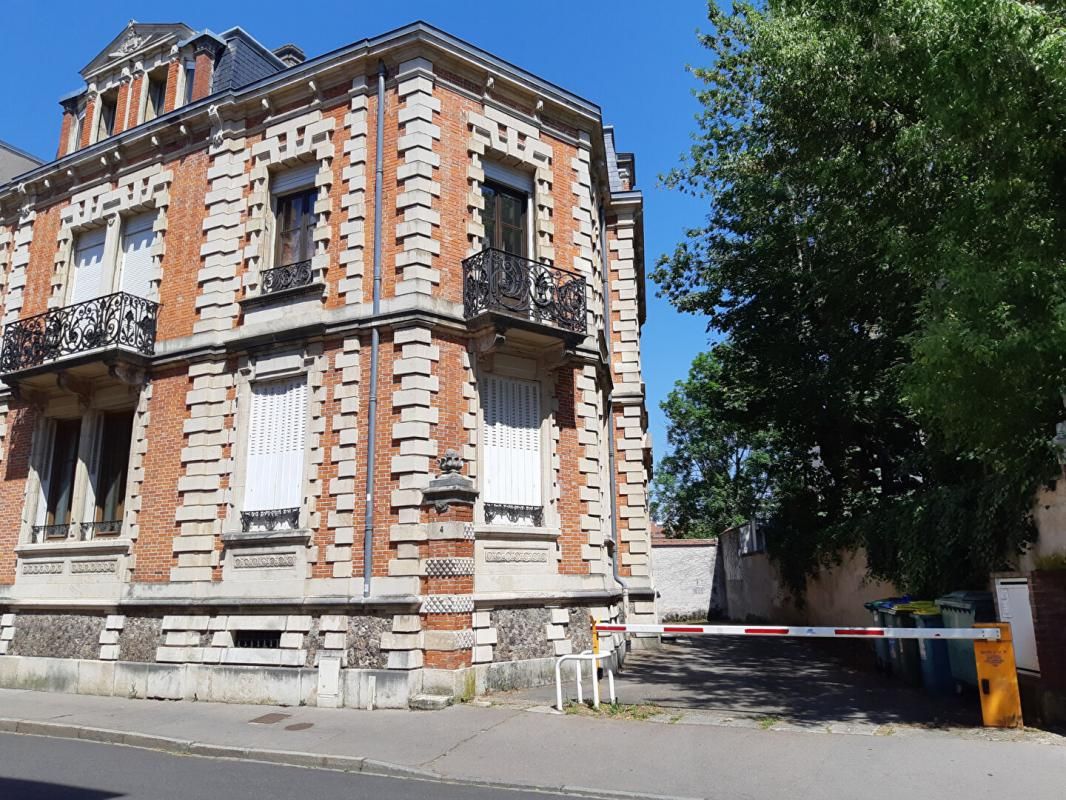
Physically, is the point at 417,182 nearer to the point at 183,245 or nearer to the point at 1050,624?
the point at 183,245

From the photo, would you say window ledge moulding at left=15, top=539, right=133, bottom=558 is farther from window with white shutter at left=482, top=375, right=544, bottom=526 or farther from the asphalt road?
window with white shutter at left=482, top=375, right=544, bottom=526

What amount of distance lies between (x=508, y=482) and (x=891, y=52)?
25.9 feet

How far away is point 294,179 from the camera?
45.7 ft

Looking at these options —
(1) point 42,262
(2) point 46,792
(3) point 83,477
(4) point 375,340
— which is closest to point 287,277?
(4) point 375,340

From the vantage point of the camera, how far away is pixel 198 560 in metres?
12.4

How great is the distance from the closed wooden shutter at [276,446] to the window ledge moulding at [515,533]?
2880 mm

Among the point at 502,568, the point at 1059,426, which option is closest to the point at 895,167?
the point at 1059,426

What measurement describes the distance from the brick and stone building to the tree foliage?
13.9ft

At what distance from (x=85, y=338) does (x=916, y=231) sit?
1356 centimetres

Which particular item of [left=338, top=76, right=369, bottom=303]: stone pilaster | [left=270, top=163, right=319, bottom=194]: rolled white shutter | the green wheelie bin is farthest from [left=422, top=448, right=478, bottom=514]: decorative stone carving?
the green wheelie bin

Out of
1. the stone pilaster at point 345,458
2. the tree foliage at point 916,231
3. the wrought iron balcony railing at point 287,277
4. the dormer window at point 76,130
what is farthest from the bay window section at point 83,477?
the tree foliage at point 916,231

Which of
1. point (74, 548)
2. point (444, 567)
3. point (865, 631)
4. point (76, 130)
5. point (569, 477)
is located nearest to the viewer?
point (865, 631)

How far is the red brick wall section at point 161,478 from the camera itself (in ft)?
42.2

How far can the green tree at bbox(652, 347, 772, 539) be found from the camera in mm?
40369
